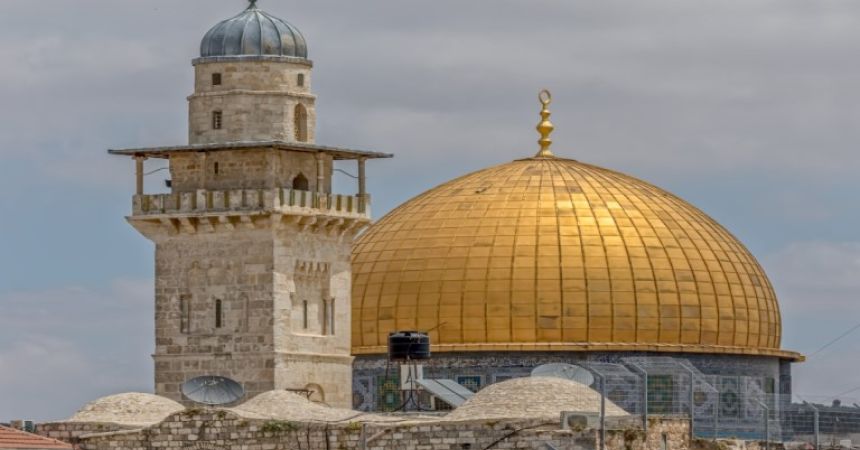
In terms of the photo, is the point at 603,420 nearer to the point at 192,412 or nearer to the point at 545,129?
the point at 192,412

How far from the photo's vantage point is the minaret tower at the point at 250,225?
7894 centimetres

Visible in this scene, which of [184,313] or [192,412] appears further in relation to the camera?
[184,313]

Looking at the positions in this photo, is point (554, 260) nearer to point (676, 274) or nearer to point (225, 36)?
point (676, 274)

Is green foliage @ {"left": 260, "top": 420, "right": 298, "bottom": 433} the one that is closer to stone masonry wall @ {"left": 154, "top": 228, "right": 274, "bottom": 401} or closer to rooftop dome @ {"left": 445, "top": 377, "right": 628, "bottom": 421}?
rooftop dome @ {"left": 445, "top": 377, "right": 628, "bottom": 421}

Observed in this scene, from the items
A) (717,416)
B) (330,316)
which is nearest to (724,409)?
(717,416)

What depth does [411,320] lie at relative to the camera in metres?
90.0

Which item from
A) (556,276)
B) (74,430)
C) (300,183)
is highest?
(300,183)

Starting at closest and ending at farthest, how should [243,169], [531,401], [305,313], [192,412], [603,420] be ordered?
1. [603,420]
2. [531,401]
3. [192,412]
4. [243,169]
5. [305,313]

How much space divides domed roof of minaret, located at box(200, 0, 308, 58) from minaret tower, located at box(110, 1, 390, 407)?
24 millimetres

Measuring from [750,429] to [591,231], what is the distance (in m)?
16.1

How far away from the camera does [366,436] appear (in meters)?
66.9

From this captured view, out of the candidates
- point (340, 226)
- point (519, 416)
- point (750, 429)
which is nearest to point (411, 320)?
point (340, 226)

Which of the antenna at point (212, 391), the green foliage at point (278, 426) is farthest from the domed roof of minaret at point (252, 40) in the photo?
the green foliage at point (278, 426)

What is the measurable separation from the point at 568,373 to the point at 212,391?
802 cm
